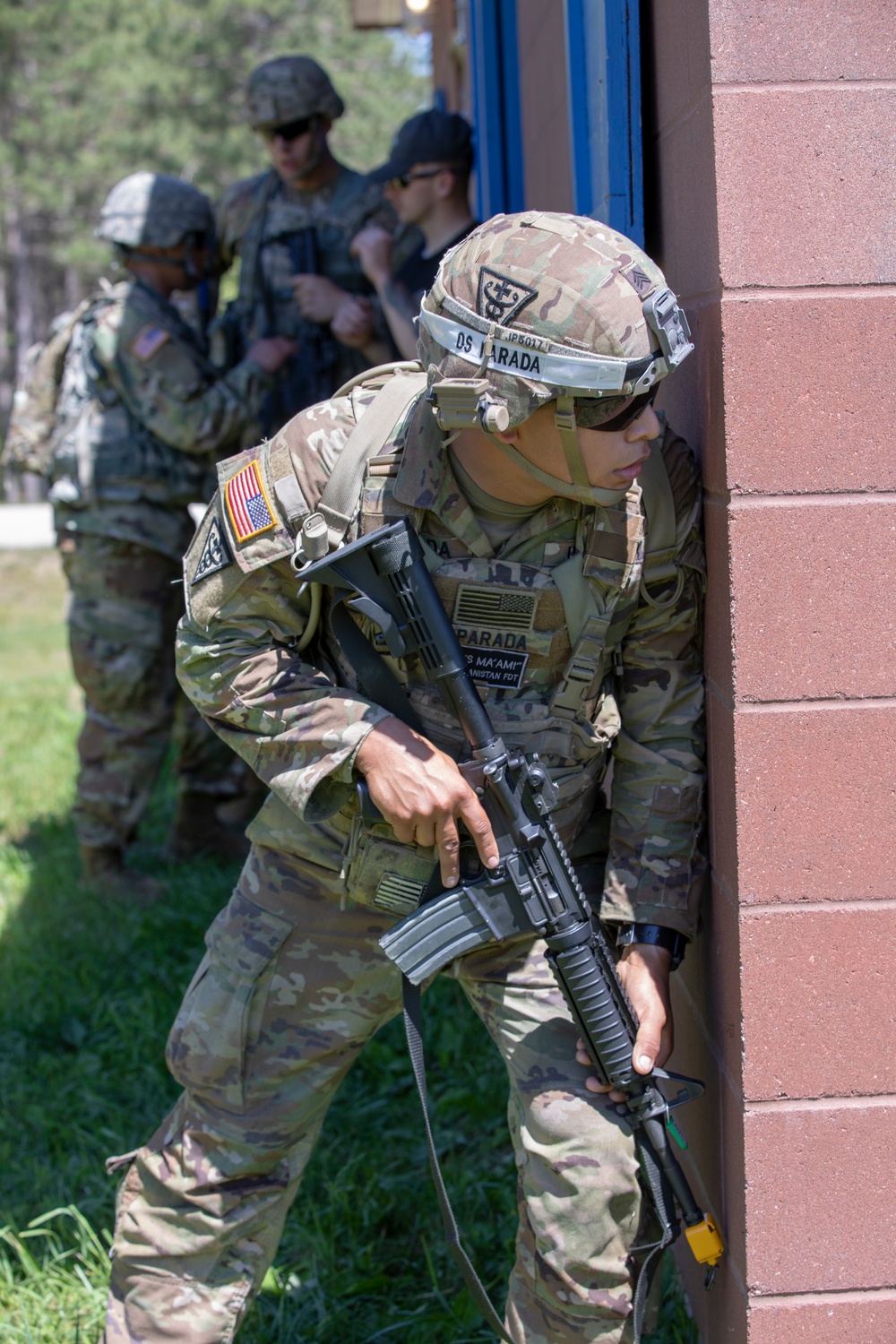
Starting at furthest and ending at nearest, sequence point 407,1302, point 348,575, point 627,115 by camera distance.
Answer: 1. point 407,1302
2. point 627,115
3. point 348,575

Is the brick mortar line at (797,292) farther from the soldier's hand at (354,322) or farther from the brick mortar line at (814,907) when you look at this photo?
the soldier's hand at (354,322)

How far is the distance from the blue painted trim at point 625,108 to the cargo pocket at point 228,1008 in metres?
1.34

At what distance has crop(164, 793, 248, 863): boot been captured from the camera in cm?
500

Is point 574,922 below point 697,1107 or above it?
above

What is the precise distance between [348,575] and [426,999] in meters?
2.00

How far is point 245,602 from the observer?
2104 millimetres

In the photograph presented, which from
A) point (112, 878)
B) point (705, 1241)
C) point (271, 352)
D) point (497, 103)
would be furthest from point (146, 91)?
point (705, 1241)

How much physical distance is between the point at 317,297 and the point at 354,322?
256mm

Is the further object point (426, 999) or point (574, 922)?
point (426, 999)

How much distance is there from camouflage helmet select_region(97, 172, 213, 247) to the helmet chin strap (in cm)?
303

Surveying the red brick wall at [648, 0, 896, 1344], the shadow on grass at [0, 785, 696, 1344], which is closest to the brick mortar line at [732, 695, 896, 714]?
the red brick wall at [648, 0, 896, 1344]

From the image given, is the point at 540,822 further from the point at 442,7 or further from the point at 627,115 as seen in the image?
the point at 442,7

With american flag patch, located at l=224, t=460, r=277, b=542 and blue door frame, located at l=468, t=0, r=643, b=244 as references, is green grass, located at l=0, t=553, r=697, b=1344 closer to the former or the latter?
american flag patch, located at l=224, t=460, r=277, b=542

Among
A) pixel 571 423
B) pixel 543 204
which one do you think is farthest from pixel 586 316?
pixel 543 204
